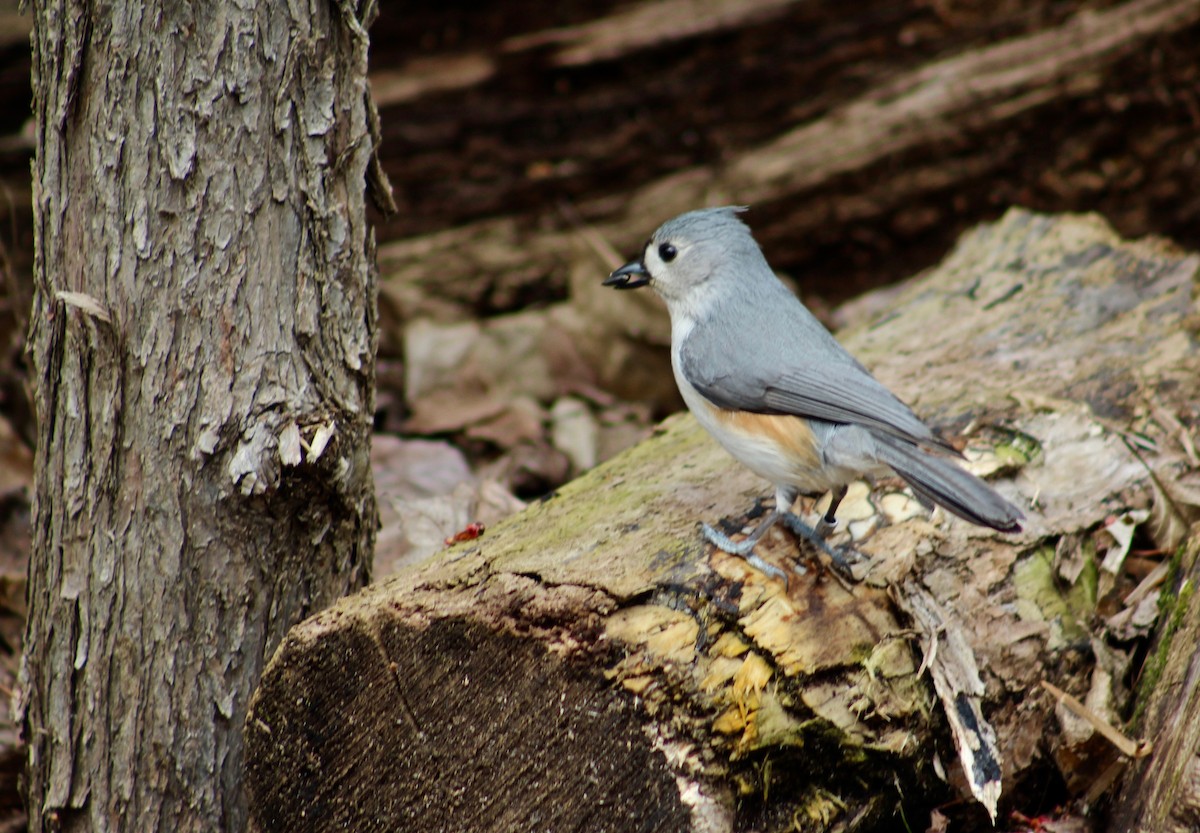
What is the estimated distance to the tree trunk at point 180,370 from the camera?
9.03 feet

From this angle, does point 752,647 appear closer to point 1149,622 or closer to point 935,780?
point 935,780

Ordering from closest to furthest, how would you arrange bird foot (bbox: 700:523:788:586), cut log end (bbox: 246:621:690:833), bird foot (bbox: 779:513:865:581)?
cut log end (bbox: 246:621:690:833) → bird foot (bbox: 700:523:788:586) → bird foot (bbox: 779:513:865:581)

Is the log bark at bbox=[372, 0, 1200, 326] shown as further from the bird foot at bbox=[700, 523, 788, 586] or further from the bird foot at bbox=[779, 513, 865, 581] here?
the bird foot at bbox=[700, 523, 788, 586]

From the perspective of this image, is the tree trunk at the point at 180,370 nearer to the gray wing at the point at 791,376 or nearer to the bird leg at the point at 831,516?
the gray wing at the point at 791,376

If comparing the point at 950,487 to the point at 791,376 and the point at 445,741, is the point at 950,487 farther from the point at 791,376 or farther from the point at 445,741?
the point at 445,741

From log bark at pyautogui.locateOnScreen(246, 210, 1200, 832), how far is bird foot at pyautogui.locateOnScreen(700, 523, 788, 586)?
34 mm

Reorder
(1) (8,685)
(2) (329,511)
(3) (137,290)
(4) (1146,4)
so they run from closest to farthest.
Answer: (3) (137,290) → (2) (329,511) → (1) (8,685) → (4) (1146,4)

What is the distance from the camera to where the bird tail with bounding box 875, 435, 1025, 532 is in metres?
2.47

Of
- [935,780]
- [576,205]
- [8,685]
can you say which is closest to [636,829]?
[935,780]

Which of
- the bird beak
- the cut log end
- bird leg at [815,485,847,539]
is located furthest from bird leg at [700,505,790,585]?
the bird beak

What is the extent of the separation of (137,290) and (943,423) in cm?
245

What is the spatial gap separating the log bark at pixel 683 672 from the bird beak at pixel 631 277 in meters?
0.82

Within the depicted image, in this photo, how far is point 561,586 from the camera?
102 inches

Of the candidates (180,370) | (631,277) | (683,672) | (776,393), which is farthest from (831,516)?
(180,370)
